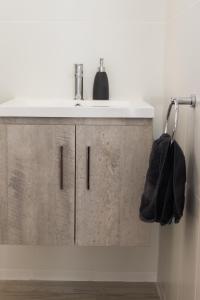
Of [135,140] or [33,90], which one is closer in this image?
[135,140]

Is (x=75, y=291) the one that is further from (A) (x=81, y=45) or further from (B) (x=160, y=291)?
(A) (x=81, y=45)

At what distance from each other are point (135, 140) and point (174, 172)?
1.02 ft

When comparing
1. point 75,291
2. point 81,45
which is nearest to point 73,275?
point 75,291

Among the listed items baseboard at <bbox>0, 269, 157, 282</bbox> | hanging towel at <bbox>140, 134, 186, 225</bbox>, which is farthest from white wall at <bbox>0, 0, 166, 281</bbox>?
baseboard at <bbox>0, 269, 157, 282</bbox>

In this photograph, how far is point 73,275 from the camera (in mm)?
2174

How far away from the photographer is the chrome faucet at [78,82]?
198 centimetres

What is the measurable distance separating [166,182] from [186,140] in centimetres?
23

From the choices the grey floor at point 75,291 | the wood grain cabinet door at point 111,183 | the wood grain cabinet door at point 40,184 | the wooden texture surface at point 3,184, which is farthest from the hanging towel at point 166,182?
the grey floor at point 75,291

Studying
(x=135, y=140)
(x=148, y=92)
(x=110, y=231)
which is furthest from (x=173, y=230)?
(x=148, y=92)

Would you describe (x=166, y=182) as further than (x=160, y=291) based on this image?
No

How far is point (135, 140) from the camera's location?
1.62m

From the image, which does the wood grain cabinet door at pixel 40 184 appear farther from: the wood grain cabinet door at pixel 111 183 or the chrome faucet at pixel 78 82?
the chrome faucet at pixel 78 82

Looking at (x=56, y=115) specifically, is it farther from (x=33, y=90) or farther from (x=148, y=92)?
(x=148, y=92)

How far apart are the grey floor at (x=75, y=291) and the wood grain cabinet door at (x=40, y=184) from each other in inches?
18.8
